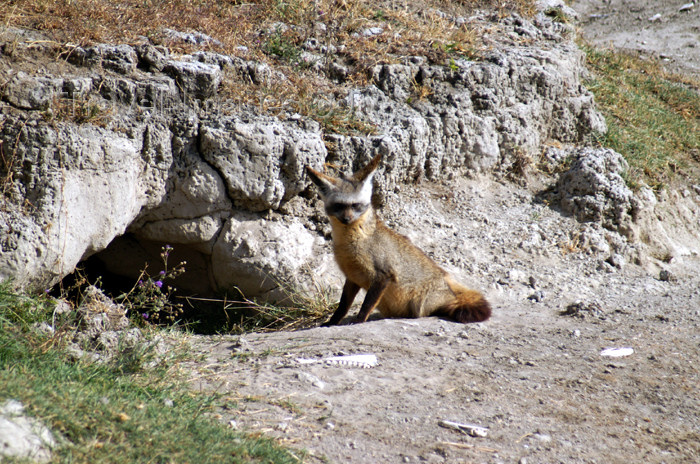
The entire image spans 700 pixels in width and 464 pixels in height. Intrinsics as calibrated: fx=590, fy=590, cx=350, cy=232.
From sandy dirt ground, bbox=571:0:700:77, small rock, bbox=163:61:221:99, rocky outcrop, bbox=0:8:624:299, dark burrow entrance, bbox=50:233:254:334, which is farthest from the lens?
sandy dirt ground, bbox=571:0:700:77

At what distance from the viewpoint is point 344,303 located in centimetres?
613

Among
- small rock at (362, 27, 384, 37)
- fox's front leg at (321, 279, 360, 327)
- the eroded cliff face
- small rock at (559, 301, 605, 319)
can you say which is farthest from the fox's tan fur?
small rock at (362, 27, 384, 37)

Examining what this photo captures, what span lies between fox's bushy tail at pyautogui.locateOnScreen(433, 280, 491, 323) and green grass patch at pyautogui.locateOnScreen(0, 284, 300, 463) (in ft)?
9.61

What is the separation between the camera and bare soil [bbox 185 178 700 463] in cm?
349

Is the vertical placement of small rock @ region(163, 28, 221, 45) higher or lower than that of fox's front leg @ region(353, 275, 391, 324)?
higher

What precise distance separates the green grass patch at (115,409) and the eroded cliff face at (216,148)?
1.87 meters

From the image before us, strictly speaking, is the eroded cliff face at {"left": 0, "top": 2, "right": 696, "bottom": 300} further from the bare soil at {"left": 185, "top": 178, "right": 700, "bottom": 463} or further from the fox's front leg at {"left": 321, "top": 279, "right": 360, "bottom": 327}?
the bare soil at {"left": 185, "top": 178, "right": 700, "bottom": 463}

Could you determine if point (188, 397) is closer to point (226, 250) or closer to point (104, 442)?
point (104, 442)

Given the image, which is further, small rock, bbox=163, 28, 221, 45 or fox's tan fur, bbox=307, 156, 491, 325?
small rock, bbox=163, 28, 221, 45

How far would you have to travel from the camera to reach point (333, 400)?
12.5 ft

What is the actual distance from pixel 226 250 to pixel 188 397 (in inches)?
124

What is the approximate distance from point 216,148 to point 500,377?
3.65 metres

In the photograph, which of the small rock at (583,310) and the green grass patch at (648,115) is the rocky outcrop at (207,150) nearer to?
the green grass patch at (648,115)

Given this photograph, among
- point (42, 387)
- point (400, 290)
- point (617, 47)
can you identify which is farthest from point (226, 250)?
point (617, 47)
